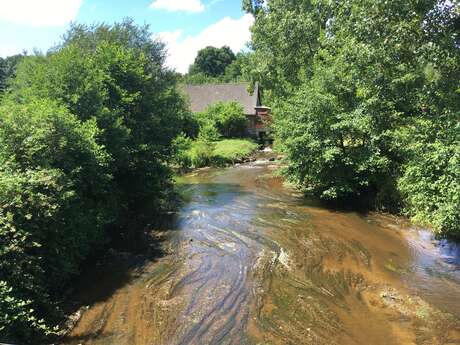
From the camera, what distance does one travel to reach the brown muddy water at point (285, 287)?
316 inches

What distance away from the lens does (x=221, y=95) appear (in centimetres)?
4903

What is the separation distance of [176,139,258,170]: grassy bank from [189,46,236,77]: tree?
6687cm

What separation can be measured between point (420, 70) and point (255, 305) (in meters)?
10.8

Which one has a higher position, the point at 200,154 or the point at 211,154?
the point at 200,154

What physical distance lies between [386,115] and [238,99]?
33.2m

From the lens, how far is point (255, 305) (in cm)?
916

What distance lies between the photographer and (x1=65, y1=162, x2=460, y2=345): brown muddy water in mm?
8031

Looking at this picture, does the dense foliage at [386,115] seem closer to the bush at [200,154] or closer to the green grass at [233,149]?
the bush at [200,154]

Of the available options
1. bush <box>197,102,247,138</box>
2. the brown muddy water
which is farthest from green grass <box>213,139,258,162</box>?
the brown muddy water

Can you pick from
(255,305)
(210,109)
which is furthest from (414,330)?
(210,109)

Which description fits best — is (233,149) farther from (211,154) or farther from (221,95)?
(221,95)

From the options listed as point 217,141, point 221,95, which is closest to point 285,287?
point 217,141

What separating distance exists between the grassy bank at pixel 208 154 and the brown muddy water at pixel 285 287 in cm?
1497

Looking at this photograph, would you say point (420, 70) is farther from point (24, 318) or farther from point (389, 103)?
point (24, 318)
